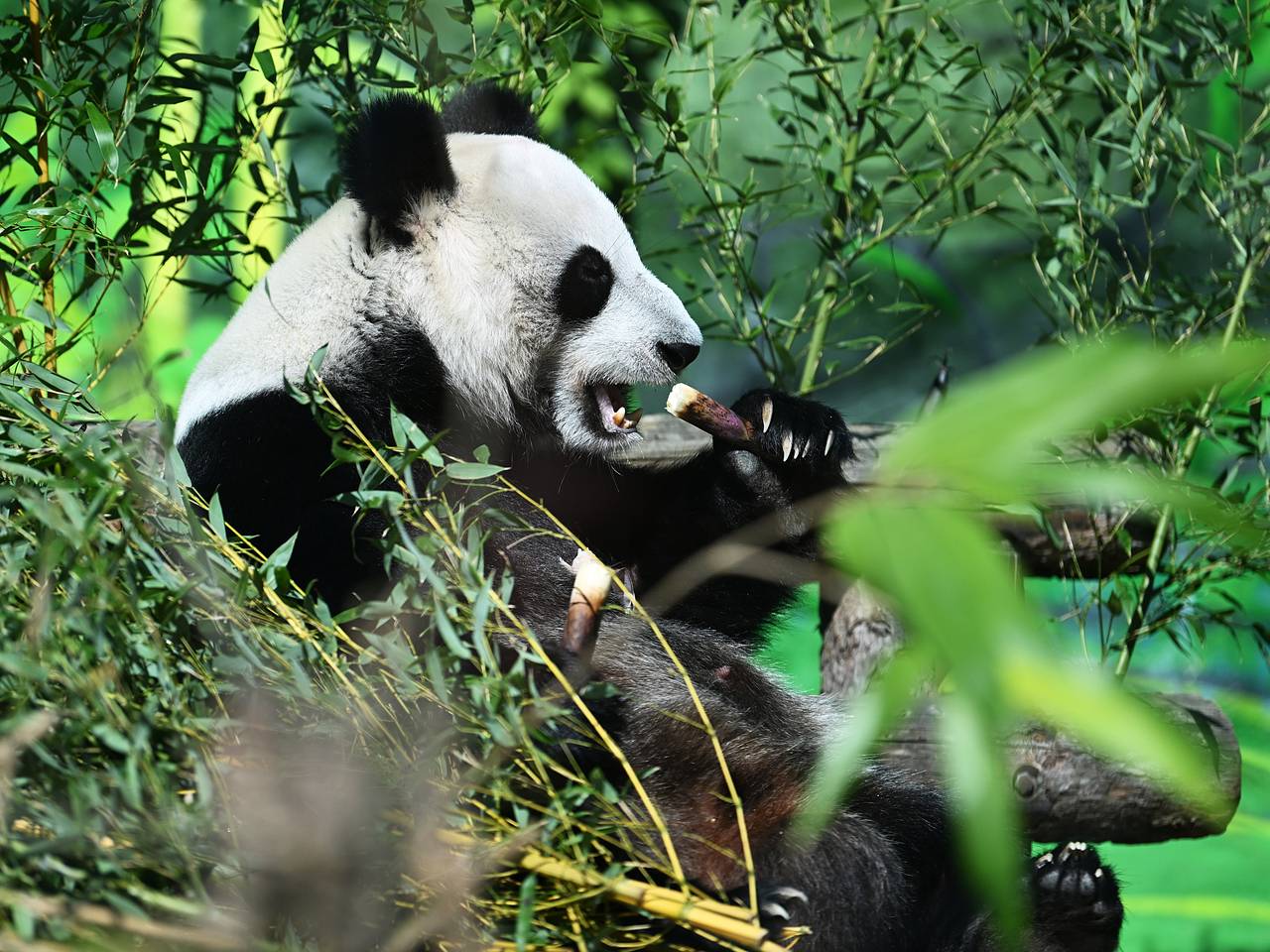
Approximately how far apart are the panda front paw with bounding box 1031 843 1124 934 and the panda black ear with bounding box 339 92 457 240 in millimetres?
1324

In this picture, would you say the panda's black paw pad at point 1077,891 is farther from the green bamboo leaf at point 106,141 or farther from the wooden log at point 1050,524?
the green bamboo leaf at point 106,141

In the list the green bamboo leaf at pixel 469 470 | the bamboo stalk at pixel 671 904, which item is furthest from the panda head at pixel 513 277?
the bamboo stalk at pixel 671 904

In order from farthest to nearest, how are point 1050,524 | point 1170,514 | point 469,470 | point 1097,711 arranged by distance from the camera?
point 1050,524 < point 1170,514 < point 469,470 < point 1097,711

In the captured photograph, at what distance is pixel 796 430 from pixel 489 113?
76 cm

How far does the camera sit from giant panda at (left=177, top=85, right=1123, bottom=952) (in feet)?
4.96

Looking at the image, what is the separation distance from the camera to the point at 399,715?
1.23 meters

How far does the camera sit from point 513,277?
5.75 feet

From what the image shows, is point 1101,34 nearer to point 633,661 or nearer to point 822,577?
point 822,577

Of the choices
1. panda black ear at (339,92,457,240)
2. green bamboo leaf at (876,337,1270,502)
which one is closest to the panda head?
panda black ear at (339,92,457,240)

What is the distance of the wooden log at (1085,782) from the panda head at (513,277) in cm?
72

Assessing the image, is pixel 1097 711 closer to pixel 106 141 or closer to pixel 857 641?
pixel 106 141

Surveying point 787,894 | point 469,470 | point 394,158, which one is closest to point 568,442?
point 394,158

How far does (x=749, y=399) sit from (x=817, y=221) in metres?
2.21

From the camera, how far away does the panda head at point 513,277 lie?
1666 millimetres
